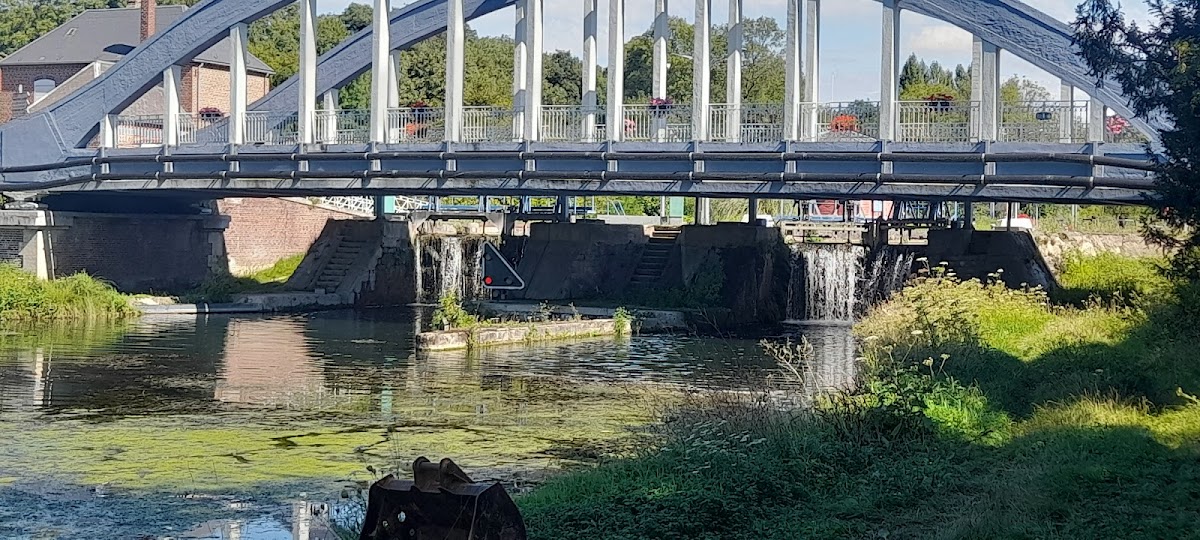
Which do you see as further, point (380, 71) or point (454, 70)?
point (380, 71)

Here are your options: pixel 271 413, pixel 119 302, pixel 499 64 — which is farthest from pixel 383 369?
pixel 499 64

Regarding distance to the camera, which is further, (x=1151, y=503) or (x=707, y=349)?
(x=707, y=349)

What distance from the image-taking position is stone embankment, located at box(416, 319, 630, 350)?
2841cm

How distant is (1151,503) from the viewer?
1072 cm

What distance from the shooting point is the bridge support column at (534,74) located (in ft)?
107

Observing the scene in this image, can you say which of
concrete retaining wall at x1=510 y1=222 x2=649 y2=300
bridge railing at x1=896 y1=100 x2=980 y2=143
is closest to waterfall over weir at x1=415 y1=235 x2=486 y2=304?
concrete retaining wall at x1=510 y1=222 x2=649 y2=300

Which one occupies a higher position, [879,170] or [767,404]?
[879,170]

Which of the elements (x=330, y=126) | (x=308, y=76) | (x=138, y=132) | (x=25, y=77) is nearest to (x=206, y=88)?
(x=25, y=77)

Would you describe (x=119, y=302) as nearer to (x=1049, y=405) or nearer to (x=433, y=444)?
(x=433, y=444)

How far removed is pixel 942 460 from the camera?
1295cm

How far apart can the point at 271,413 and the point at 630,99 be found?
56.6 metres

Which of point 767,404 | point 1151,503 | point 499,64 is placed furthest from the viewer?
point 499,64

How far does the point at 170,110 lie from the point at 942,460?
2870 cm

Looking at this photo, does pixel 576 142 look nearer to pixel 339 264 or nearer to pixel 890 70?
pixel 890 70
